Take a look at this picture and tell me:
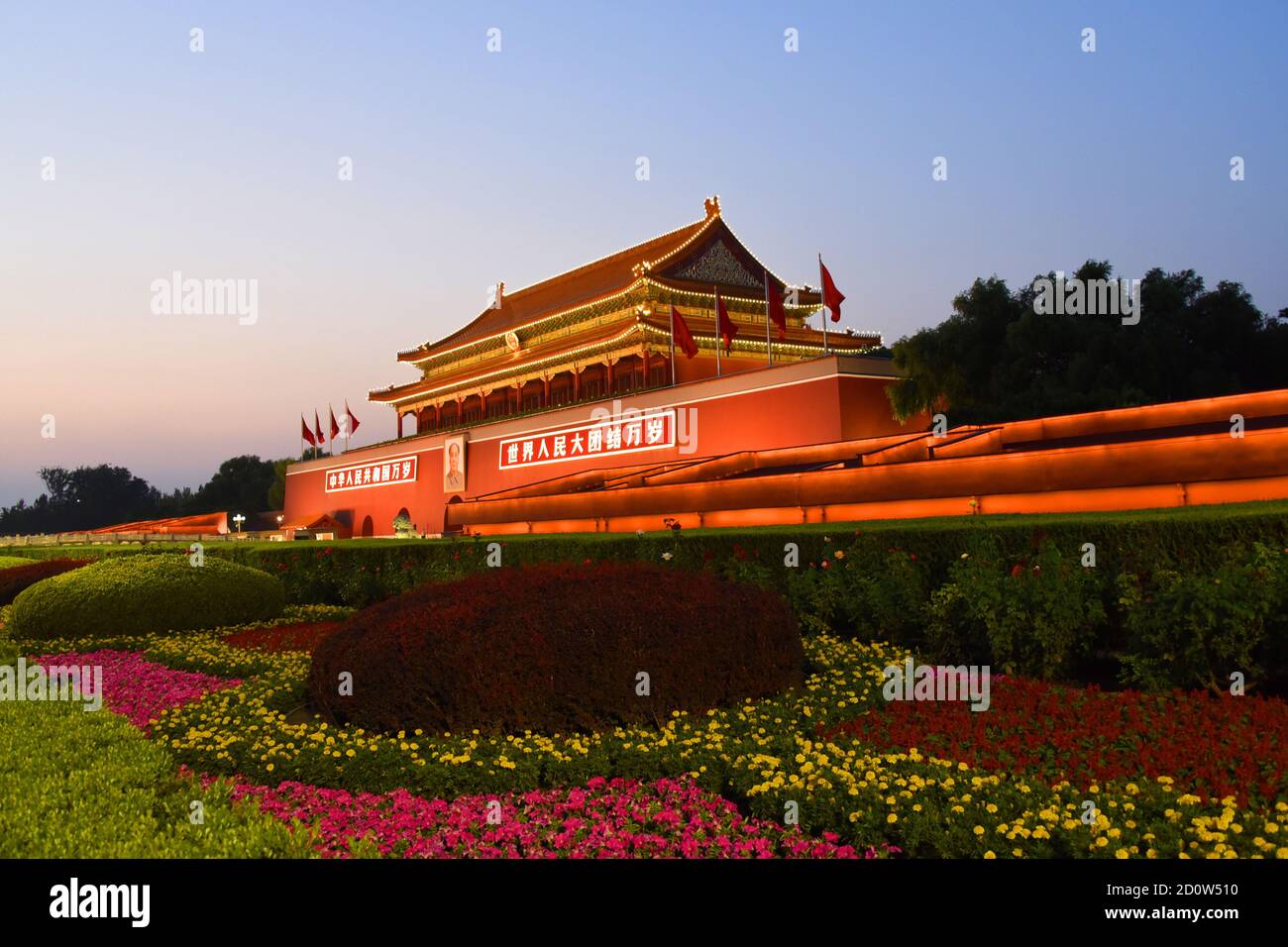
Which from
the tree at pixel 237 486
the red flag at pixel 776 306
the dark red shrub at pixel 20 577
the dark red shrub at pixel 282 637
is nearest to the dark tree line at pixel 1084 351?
the red flag at pixel 776 306

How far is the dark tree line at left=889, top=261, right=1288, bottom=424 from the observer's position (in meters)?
20.8

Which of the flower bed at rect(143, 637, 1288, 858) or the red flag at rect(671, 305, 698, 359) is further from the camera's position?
the red flag at rect(671, 305, 698, 359)

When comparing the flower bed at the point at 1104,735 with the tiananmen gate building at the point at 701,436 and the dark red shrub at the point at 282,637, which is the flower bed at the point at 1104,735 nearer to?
the tiananmen gate building at the point at 701,436

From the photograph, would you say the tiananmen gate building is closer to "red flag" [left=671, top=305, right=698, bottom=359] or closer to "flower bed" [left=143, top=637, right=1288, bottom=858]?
"red flag" [left=671, top=305, right=698, bottom=359]

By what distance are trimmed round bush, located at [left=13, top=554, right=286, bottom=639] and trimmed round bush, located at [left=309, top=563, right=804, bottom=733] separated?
5.95 m

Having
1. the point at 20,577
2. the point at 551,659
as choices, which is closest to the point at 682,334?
the point at 20,577

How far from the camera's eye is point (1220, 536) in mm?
6027

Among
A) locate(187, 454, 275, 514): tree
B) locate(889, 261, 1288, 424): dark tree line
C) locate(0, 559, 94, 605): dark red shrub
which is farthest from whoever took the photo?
locate(187, 454, 275, 514): tree

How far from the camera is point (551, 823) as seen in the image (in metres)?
4.23

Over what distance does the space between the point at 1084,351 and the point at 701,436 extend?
8.95m

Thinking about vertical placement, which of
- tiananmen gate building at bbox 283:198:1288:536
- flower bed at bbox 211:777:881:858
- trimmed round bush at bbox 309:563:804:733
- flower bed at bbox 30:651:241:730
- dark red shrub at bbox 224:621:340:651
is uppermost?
tiananmen gate building at bbox 283:198:1288:536

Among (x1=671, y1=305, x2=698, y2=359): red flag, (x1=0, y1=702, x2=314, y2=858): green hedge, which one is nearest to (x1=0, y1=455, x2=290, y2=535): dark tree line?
(x1=671, y1=305, x2=698, y2=359): red flag
